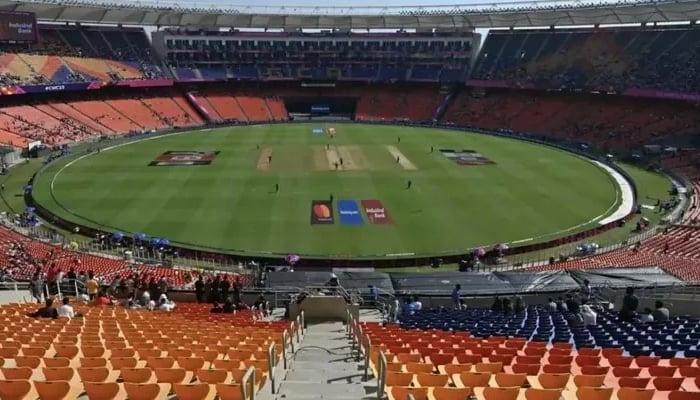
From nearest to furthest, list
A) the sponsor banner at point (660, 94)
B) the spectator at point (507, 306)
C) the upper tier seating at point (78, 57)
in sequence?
the spectator at point (507, 306)
the sponsor banner at point (660, 94)
the upper tier seating at point (78, 57)

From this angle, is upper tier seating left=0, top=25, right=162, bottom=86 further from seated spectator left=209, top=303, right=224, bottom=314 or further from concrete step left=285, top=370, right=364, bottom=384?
concrete step left=285, top=370, right=364, bottom=384

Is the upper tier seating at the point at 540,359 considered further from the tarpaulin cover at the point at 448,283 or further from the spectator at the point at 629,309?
the tarpaulin cover at the point at 448,283

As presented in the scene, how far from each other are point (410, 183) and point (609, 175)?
64.1 feet

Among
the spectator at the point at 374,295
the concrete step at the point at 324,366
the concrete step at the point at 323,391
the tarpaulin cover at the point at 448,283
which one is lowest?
the concrete step at the point at 323,391

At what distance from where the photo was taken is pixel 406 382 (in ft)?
29.2

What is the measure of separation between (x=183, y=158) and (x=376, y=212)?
1073 inches

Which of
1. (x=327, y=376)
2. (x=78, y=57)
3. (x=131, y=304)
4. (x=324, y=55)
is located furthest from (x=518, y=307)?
(x=324, y=55)

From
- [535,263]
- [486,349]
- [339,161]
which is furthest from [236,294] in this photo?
[339,161]

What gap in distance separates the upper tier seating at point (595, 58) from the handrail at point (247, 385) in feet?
239

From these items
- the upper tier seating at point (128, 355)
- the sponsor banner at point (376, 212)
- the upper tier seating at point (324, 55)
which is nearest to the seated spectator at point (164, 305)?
the upper tier seating at point (128, 355)

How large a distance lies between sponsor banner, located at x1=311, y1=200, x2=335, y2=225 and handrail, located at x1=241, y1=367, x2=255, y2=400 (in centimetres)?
3121

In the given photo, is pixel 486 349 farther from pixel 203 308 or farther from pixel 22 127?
pixel 22 127

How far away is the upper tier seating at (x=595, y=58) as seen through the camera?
75062 mm

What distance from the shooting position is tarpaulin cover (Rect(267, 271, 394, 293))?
25.7m
